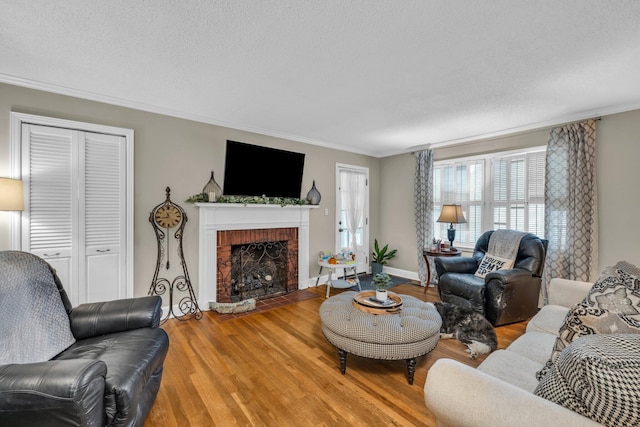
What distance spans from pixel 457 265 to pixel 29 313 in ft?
13.3

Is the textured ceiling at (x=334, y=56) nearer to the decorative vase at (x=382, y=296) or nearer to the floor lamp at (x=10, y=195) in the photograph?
the floor lamp at (x=10, y=195)

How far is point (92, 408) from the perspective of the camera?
116cm

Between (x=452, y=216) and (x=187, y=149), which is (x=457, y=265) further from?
(x=187, y=149)

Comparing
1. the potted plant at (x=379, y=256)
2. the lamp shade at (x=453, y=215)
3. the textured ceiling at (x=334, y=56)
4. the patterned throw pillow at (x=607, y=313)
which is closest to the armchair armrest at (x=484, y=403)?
the patterned throw pillow at (x=607, y=313)

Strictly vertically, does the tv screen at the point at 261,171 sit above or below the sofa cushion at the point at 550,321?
above

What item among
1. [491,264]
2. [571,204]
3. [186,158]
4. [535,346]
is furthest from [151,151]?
[571,204]

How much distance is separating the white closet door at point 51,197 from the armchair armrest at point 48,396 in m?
1.90

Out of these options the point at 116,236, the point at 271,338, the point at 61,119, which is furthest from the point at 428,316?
the point at 61,119

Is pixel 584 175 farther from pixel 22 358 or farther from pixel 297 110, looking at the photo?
pixel 22 358

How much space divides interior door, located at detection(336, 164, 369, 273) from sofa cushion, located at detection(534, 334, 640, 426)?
4.11 meters

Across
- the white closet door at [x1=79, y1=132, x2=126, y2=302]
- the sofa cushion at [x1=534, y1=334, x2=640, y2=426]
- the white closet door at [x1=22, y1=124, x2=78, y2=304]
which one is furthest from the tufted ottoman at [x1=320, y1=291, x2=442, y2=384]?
Answer: the white closet door at [x1=22, y1=124, x2=78, y2=304]

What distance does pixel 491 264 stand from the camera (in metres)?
3.45

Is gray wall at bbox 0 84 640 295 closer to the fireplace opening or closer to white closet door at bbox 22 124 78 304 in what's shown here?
white closet door at bbox 22 124 78 304

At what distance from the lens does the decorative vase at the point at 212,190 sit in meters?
3.49
